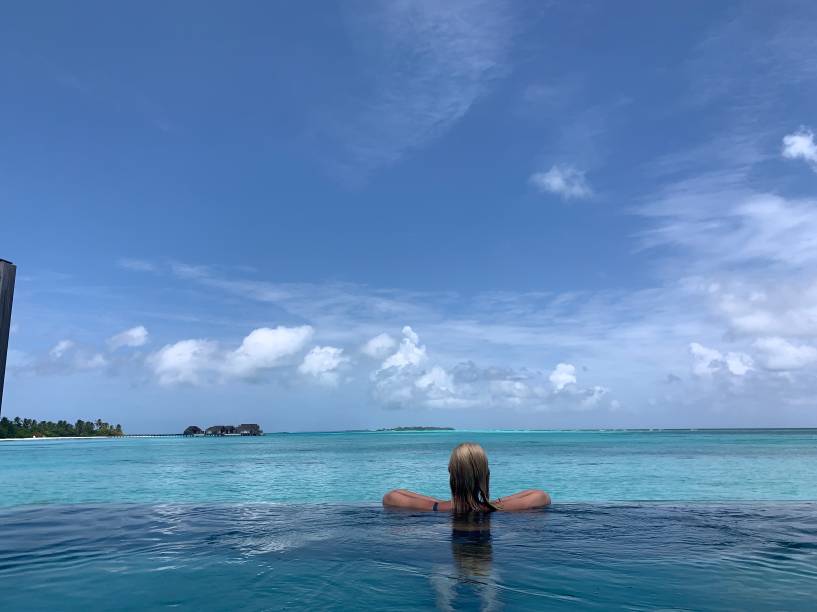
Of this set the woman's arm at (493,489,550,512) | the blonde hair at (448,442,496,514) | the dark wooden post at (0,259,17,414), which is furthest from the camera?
the woman's arm at (493,489,550,512)

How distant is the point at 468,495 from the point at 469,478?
79 centimetres

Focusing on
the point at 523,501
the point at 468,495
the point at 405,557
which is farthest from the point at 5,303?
the point at 523,501

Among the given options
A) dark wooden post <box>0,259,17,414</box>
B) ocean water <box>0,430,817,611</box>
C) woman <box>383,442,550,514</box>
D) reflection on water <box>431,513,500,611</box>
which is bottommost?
ocean water <box>0,430,817,611</box>

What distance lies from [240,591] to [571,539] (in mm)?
6696

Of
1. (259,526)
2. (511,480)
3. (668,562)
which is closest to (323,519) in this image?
(259,526)

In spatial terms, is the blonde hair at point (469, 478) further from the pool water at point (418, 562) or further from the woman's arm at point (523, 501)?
the woman's arm at point (523, 501)

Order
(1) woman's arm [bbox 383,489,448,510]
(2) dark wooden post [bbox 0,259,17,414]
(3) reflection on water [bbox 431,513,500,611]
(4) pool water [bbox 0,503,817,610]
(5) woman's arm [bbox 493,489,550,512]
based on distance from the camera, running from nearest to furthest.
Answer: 1. (3) reflection on water [bbox 431,513,500,611]
2. (4) pool water [bbox 0,503,817,610]
3. (2) dark wooden post [bbox 0,259,17,414]
4. (5) woman's arm [bbox 493,489,550,512]
5. (1) woman's arm [bbox 383,489,448,510]

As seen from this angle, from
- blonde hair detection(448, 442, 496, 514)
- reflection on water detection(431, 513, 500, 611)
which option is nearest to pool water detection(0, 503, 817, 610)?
reflection on water detection(431, 513, 500, 611)

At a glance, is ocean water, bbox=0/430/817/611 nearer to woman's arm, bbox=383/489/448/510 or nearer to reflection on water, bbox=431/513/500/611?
reflection on water, bbox=431/513/500/611

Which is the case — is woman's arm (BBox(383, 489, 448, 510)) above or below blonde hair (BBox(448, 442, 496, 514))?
below

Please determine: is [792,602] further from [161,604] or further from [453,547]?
[161,604]

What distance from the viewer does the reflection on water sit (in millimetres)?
7223

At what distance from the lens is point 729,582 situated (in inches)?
324

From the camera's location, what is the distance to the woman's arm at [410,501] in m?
14.1
